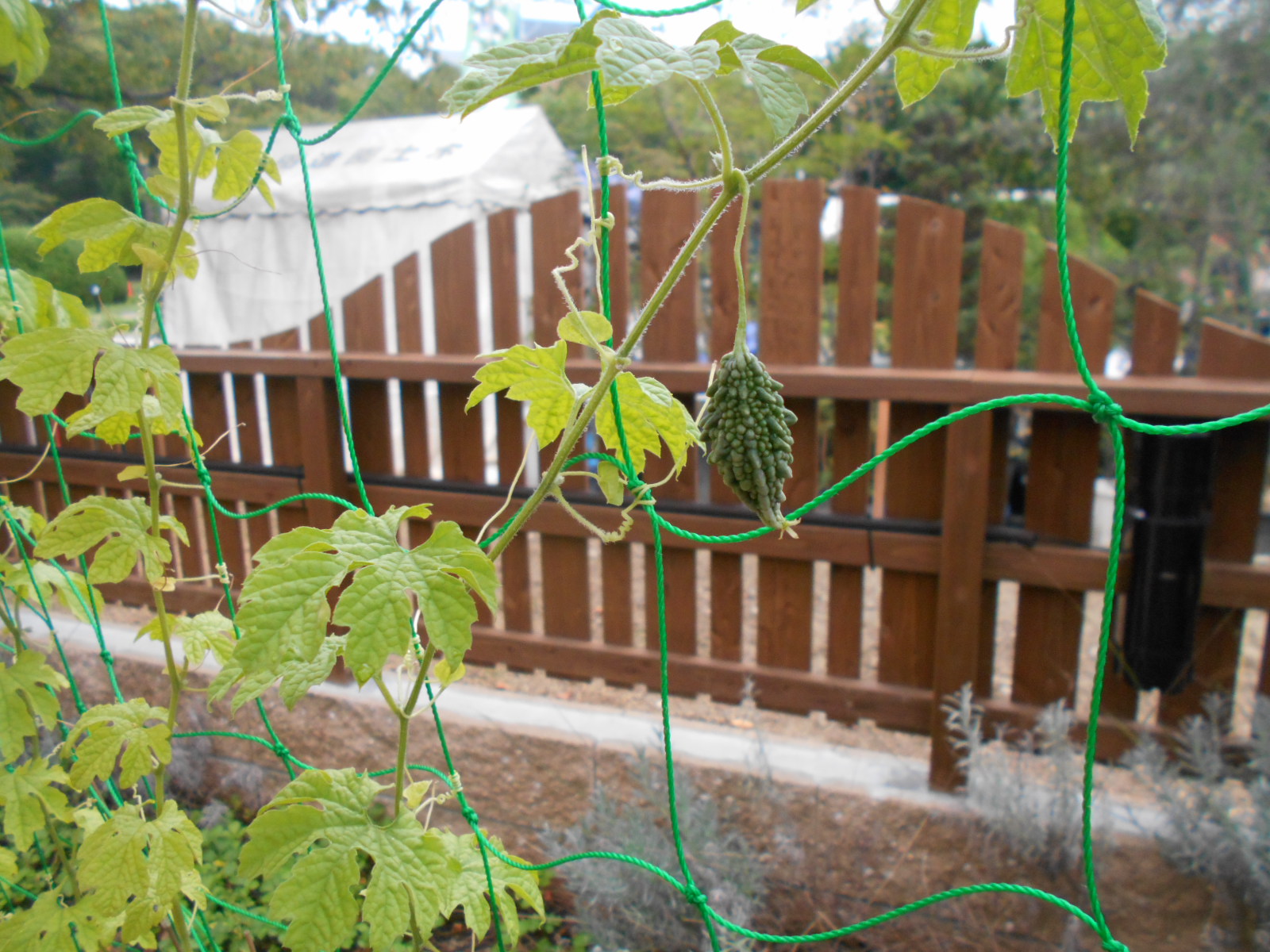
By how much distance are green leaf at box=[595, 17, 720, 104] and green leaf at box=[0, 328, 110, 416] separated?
25.3 inches

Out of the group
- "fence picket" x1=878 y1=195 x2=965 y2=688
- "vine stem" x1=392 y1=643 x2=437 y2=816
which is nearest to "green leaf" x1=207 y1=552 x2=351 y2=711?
"vine stem" x1=392 y1=643 x2=437 y2=816

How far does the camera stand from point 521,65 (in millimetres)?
570

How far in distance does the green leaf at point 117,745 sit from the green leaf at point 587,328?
2.25 ft

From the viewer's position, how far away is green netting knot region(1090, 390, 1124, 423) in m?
0.78

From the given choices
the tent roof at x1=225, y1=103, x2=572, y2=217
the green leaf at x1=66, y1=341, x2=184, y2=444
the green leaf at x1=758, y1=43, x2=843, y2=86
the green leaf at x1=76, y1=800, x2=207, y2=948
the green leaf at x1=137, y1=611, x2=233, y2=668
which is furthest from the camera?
the tent roof at x1=225, y1=103, x2=572, y2=217

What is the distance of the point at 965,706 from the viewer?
7.02 ft

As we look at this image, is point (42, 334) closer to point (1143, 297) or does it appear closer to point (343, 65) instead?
point (1143, 297)

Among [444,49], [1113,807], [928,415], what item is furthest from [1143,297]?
[444,49]

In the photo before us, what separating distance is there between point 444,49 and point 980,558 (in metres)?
7.17

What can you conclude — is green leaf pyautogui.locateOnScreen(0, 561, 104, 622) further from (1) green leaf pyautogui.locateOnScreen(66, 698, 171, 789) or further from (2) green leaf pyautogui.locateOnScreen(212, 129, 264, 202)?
(2) green leaf pyautogui.locateOnScreen(212, 129, 264, 202)

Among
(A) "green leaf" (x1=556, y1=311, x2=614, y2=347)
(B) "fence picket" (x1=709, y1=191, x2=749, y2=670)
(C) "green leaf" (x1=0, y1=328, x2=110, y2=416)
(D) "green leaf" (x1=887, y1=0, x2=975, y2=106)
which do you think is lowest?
(B) "fence picket" (x1=709, y1=191, x2=749, y2=670)

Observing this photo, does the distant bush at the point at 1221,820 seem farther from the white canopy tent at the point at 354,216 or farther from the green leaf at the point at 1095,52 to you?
the white canopy tent at the point at 354,216

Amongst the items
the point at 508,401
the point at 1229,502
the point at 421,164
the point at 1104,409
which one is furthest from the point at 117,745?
the point at 421,164

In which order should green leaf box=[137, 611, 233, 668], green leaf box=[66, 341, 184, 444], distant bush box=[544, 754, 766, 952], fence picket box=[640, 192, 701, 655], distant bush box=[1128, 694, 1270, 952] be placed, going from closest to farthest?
green leaf box=[66, 341, 184, 444], green leaf box=[137, 611, 233, 668], distant bush box=[1128, 694, 1270, 952], distant bush box=[544, 754, 766, 952], fence picket box=[640, 192, 701, 655]
